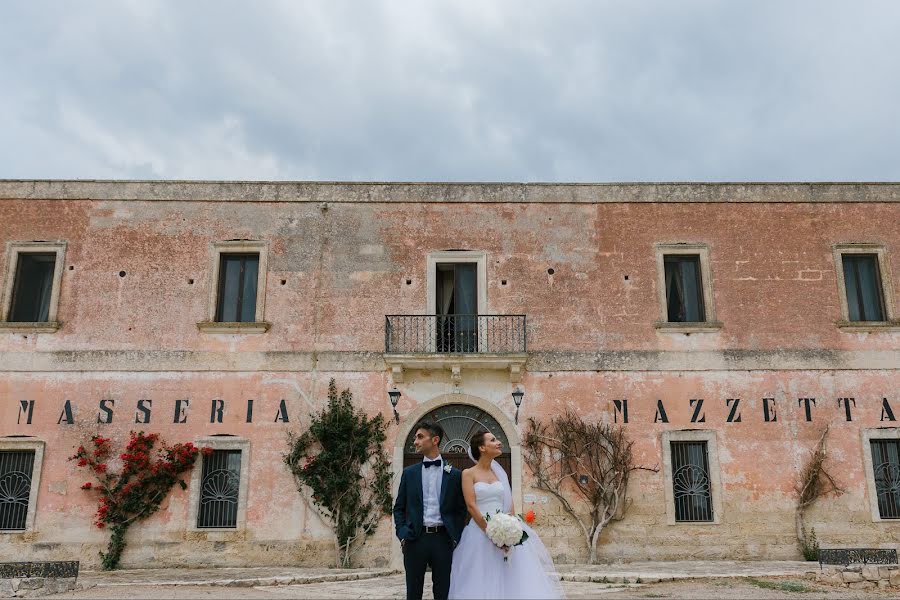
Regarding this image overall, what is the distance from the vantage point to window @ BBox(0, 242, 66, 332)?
14.1 metres

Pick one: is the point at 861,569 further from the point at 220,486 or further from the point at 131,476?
the point at 131,476

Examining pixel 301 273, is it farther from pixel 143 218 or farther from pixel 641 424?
pixel 641 424

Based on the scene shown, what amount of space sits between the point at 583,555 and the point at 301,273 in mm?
6861

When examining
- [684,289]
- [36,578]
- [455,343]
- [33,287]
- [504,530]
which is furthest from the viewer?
[684,289]

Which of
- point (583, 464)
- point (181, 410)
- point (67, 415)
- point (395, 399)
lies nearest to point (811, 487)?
point (583, 464)

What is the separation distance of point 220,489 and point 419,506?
27.7ft

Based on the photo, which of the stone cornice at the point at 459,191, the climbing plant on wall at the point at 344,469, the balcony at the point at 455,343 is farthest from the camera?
the stone cornice at the point at 459,191

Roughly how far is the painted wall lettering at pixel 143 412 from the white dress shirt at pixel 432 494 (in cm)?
903

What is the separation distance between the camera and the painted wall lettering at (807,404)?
13.8m

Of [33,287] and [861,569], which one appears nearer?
[861,569]

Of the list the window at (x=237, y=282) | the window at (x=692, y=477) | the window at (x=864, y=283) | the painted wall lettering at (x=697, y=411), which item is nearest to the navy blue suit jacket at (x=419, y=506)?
the window at (x=692, y=477)

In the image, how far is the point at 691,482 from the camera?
13.5 meters

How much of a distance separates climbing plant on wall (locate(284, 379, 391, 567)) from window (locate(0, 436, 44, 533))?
4149mm

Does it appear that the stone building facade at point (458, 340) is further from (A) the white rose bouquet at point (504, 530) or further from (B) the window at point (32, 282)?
(A) the white rose bouquet at point (504, 530)
